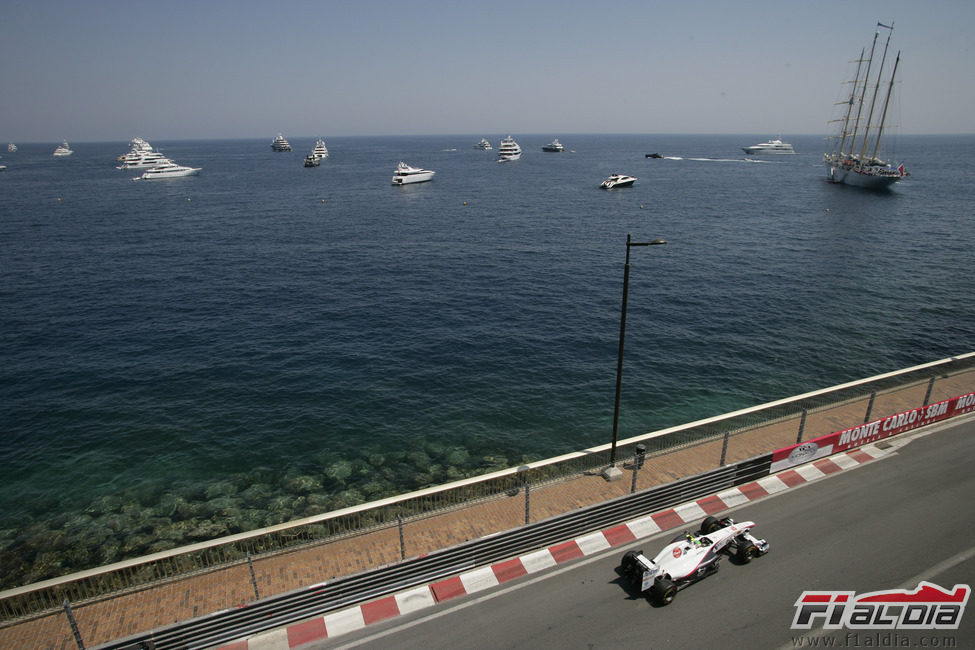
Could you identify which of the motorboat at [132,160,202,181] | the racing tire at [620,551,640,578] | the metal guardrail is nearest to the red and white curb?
the metal guardrail

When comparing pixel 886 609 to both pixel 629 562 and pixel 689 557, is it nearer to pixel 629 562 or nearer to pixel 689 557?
pixel 689 557

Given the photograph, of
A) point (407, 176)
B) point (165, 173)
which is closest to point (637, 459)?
point (407, 176)

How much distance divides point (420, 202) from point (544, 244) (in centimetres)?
4056

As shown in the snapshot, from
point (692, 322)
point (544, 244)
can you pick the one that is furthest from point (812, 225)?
point (692, 322)

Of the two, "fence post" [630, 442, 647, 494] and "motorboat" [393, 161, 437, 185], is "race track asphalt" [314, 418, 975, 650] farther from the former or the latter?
"motorboat" [393, 161, 437, 185]

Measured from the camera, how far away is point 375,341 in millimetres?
41656

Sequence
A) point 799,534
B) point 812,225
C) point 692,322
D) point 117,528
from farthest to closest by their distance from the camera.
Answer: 1. point 812,225
2. point 692,322
3. point 117,528
4. point 799,534

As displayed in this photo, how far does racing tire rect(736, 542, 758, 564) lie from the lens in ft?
52.2

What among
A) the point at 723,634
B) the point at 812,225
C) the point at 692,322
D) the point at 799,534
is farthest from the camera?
the point at 812,225

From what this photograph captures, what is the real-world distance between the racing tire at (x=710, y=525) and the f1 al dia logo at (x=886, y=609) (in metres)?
2.65

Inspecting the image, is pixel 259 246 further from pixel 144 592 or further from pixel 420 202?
pixel 144 592

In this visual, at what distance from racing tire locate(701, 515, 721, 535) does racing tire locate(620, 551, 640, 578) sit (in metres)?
2.67

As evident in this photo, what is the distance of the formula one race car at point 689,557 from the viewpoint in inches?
575

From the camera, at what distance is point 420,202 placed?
104m
